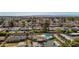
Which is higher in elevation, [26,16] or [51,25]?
[26,16]
